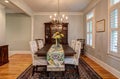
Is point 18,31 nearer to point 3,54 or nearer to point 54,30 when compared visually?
point 54,30

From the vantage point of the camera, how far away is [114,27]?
14.0 ft

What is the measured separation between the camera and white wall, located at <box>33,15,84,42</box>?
9.27 metres

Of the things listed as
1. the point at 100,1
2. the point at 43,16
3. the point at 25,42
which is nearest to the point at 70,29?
the point at 43,16

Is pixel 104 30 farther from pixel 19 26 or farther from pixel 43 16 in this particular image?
pixel 19 26

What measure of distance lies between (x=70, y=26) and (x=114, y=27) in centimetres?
517

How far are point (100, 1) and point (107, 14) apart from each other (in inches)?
38.7

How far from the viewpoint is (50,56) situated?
396cm

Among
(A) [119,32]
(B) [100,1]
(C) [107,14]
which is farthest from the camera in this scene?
(B) [100,1]

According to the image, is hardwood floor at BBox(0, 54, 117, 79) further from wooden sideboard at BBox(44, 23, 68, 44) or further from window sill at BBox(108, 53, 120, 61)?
wooden sideboard at BBox(44, 23, 68, 44)

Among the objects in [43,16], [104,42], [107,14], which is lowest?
[104,42]

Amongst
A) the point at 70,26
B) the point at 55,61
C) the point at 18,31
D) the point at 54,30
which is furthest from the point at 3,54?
the point at 70,26

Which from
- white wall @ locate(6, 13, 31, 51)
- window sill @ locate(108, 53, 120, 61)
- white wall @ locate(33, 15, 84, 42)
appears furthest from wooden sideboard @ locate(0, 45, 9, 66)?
window sill @ locate(108, 53, 120, 61)

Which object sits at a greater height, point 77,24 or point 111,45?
point 77,24

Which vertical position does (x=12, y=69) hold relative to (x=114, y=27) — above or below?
below
